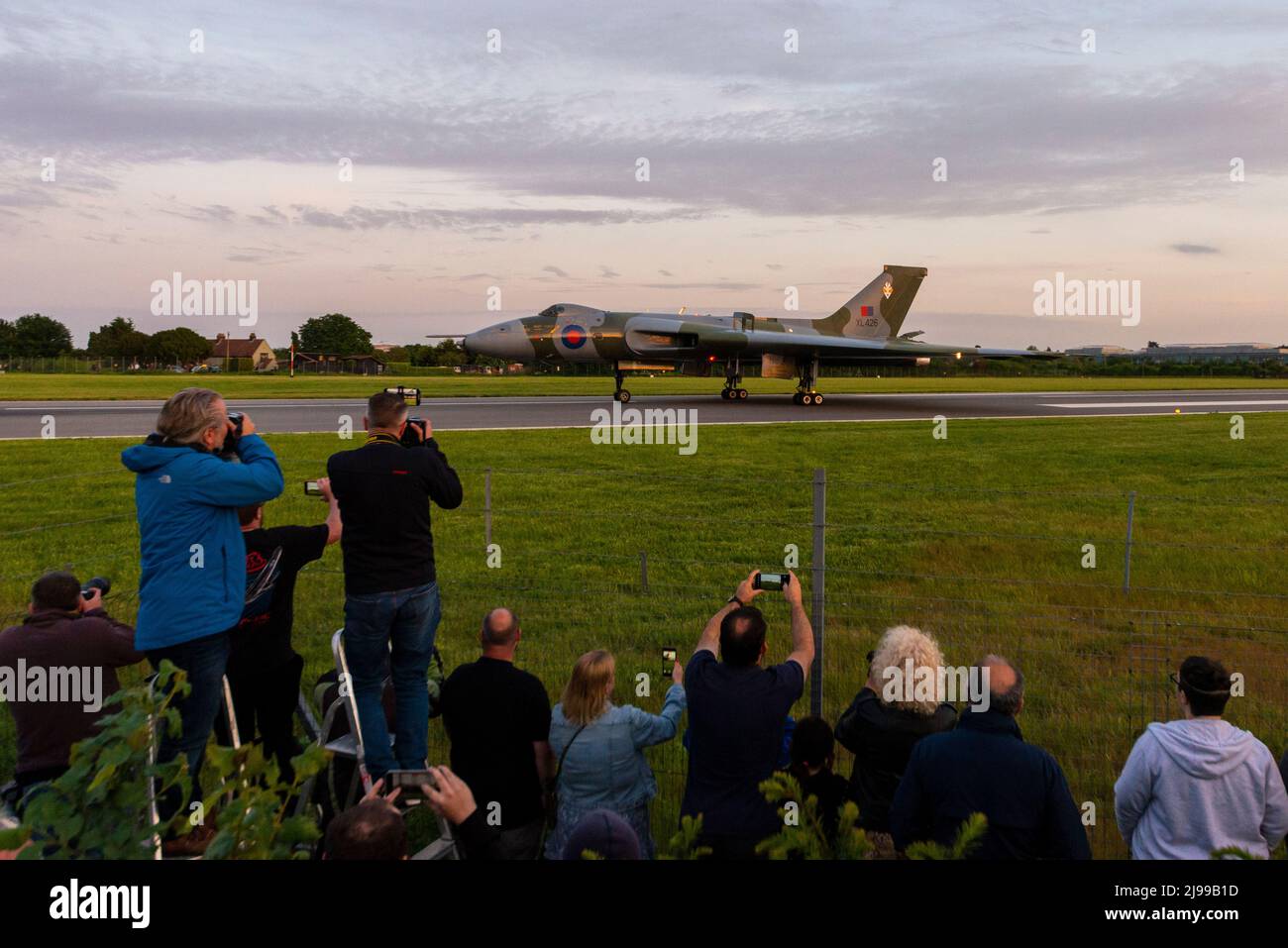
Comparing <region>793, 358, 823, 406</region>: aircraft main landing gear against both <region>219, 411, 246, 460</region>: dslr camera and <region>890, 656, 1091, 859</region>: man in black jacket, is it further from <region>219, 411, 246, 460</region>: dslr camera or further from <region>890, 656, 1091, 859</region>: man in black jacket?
<region>890, 656, 1091, 859</region>: man in black jacket

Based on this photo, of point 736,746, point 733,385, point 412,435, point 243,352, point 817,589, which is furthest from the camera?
point 243,352

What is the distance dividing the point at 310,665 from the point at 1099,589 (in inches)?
359

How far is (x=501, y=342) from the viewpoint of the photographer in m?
34.5

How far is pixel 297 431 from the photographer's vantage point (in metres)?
25.4

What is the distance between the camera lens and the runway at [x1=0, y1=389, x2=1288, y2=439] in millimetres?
27562

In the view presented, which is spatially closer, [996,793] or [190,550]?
[996,793]

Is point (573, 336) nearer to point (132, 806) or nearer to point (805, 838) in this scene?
point (132, 806)

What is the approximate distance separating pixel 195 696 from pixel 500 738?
1628 millimetres

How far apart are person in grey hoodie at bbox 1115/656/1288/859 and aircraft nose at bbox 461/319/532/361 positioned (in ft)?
105

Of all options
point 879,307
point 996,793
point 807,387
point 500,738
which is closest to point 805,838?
point 996,793

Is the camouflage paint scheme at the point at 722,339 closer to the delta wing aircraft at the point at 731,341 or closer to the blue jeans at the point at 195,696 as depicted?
the delta wing aircraft at the point at 731,341
